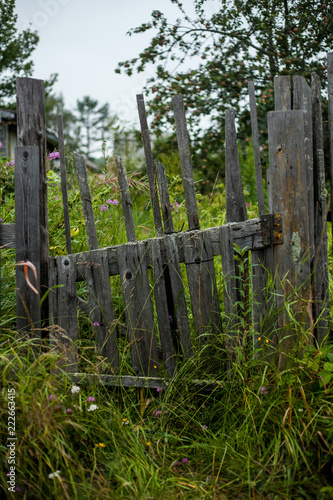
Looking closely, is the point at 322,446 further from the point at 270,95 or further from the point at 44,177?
the point at 270,95

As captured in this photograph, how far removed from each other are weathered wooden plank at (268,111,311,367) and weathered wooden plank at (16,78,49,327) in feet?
4.45

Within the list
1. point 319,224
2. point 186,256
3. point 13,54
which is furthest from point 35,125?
point 13,54

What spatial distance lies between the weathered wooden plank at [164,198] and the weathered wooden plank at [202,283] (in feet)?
A: 0.87

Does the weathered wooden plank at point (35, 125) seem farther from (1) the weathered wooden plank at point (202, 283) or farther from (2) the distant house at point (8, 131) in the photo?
(2) the distant house at point (8, 131)

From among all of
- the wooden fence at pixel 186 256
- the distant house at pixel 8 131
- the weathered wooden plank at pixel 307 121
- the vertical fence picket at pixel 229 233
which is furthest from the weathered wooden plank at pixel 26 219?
the distant house at pixel 8 131

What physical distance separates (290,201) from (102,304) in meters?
1.30

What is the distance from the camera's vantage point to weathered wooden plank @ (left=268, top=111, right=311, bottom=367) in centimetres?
268

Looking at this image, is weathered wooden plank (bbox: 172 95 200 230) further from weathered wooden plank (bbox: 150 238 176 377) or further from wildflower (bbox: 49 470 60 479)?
wildflower (bbox: 49 470 60 479)

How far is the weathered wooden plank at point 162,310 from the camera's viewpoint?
281 cm

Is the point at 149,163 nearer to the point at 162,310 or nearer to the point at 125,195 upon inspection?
the point at 125,195

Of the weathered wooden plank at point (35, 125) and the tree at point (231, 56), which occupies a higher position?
the tree at point (231, 56)

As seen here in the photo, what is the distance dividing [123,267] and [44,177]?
728 millimetres

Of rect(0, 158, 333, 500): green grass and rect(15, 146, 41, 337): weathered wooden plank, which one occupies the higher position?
rect(15, 146, 41, 337): weathered wooden plank

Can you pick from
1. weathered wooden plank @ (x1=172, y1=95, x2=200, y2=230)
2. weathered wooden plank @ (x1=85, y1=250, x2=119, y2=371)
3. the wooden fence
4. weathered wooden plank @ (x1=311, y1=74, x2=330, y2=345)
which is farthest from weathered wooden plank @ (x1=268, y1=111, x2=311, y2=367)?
weathered wooden plank @ (x1=85, y1=250, x2=119, y2=371)
